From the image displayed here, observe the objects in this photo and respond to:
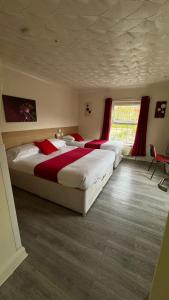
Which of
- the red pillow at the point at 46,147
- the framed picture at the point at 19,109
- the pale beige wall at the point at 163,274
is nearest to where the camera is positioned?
the pale beige wall at the point at 163,274

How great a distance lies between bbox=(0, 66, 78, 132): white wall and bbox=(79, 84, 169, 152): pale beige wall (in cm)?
40

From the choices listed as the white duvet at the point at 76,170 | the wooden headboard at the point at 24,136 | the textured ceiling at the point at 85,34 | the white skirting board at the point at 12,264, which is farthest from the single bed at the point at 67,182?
the textured ceiling at the point at 85,34

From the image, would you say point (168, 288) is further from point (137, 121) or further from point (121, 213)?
point (137, 121)

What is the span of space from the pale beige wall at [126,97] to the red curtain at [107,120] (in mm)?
200

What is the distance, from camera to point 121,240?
1634mm

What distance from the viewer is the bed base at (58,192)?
6.50ft

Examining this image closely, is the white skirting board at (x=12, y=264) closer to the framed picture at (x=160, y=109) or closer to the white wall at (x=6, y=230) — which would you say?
the white wall at (x=6, y=230)

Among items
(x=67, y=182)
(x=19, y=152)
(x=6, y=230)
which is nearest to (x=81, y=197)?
(x=67, y=182)

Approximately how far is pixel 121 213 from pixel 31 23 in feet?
9.03

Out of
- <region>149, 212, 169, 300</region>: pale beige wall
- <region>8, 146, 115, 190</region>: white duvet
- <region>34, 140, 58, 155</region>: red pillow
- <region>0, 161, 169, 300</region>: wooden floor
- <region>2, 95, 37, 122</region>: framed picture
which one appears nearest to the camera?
<region>149, 212, 169, 300</region>: pale beige wall

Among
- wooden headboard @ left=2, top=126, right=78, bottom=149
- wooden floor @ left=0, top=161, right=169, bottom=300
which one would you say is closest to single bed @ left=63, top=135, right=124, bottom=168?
wooden headboard @ left=2, top=126, right=78, bottom=149

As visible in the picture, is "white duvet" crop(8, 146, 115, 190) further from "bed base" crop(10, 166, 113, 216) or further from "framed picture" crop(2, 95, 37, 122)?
"framed picture" crop(2, 95, 37, 122)

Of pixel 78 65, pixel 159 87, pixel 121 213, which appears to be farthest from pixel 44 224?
pixel 159 87

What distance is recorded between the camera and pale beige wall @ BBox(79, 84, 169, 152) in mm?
4069
